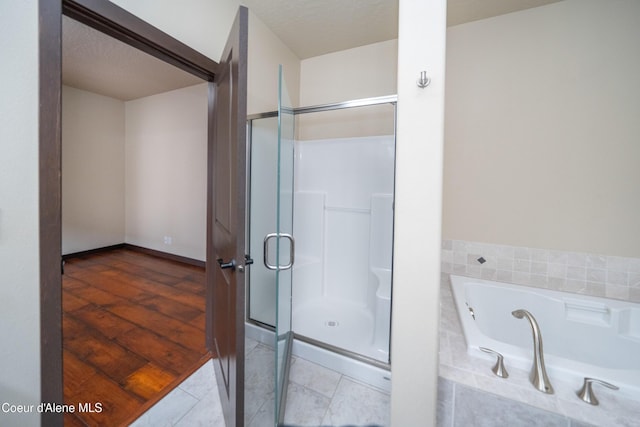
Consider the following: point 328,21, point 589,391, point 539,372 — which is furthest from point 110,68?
point 589,391

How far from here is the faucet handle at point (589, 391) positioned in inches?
34.2

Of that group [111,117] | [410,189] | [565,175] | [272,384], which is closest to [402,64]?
[410,189]

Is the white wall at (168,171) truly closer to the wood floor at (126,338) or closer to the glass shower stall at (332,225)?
the wood floor at (126,338)

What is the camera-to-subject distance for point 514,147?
175 centimetres

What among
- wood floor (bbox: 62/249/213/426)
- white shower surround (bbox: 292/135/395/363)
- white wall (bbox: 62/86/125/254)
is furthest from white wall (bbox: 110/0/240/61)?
white wall (bbox: 62/86/125/254)

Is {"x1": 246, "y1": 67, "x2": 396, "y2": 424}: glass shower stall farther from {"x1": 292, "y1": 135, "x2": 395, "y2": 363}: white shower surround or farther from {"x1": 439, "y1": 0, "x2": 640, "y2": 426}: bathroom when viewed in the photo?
{"x1": 439, "y1": 0, "x2": 640, "y2": 426}: bathroom

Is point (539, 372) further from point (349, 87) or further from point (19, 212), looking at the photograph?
point (349, 87)

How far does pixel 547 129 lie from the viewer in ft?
5.45

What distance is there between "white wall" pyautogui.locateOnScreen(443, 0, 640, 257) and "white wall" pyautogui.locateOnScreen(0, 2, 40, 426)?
2.37m

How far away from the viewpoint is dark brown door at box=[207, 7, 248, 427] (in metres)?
1.00

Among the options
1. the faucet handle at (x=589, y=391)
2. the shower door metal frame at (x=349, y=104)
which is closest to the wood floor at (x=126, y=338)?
the shower door metal frame at (x=349, y=104)

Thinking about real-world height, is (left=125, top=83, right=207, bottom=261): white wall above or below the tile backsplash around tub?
above

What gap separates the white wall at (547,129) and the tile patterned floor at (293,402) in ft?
4.50

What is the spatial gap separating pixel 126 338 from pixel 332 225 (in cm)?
194
